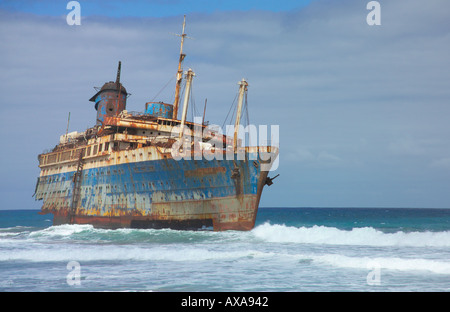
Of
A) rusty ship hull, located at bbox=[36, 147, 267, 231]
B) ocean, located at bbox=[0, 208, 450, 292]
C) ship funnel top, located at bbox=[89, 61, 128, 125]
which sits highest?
ship funnel top, located at bbox=[89, 61, 128, 125]

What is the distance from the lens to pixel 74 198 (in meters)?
38.2

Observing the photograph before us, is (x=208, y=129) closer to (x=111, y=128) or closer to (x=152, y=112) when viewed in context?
(x=152, y=112)

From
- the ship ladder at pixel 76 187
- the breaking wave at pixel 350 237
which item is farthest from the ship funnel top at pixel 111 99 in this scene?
the breaking wave at pixel 350 237

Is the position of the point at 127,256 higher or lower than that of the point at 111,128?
lower

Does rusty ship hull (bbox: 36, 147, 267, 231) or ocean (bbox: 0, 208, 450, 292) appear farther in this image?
rusty ship hull (bbox: 36, 147, 267, 231)

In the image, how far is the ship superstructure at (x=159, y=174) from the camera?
26.6 meters

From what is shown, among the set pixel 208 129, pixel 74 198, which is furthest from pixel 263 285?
pixel 74 198

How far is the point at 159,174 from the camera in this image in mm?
28766

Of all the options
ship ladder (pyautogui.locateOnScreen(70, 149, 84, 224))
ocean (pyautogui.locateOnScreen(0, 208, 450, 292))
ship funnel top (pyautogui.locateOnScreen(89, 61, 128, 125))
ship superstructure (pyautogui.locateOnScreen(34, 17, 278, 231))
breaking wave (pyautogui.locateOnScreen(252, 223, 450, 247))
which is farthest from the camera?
ship funnel top (pyautogui.locateOnScreen(89, 61, 128, 125))

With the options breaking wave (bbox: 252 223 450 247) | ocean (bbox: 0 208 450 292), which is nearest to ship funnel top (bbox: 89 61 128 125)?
ocean (bbox: 0 208 450 292)

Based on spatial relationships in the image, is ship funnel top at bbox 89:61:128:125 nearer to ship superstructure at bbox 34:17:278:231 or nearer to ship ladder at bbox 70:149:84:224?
ship superstructure at bbox 34:17:278:231

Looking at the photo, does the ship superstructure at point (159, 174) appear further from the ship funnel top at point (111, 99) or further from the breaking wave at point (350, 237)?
the breaking wave at point (350, 237)

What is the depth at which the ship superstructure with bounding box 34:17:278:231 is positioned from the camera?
2658cm
